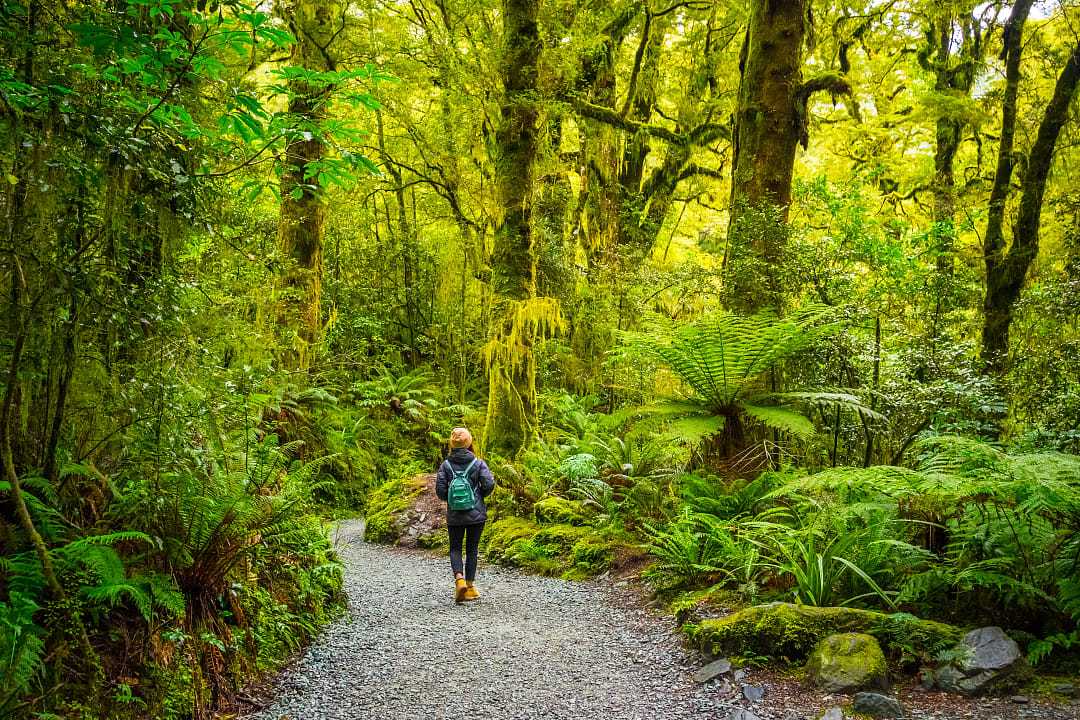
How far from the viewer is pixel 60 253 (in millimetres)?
2652

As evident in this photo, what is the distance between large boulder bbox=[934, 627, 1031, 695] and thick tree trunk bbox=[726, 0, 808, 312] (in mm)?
3653

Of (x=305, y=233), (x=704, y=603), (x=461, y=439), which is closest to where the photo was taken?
(x=704, y=603)

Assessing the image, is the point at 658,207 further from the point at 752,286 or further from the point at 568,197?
the point at 752,286

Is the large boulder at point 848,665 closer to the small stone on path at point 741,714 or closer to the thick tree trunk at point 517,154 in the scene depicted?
the small stone on path at point 741,714

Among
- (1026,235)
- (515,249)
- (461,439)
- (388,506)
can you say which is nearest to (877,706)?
(461,439)

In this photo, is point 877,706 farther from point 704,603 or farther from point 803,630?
point 704,603

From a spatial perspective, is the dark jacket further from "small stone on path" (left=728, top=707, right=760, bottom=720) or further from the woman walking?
"small stone on path" (left=728, top=707, right=760, bottom=720)

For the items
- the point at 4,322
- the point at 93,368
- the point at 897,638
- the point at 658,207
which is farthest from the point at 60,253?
the point at 658,207

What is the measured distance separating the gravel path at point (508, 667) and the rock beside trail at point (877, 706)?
0.30ft

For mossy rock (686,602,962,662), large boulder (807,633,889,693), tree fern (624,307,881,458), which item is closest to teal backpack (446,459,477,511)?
tree fern (624,307,881,458)

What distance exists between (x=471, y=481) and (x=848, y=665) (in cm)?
329

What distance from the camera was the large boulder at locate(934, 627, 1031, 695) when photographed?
2.80 meters

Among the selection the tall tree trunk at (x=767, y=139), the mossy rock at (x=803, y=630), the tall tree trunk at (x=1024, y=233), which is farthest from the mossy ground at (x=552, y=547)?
the tall tree trunk at (x=1024, y=233)

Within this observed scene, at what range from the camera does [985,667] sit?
2.85 m
